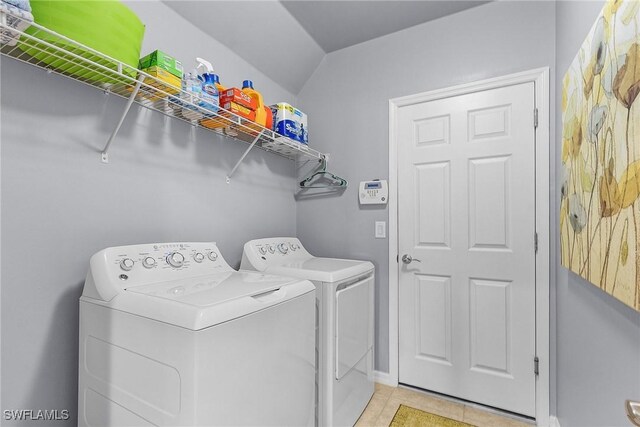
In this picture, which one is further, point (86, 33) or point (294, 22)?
point (294, 22)

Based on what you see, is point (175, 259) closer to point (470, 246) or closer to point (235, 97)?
point (235, 97)

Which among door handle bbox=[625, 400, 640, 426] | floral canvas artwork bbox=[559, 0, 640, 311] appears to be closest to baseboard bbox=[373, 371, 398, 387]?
floral canvas artwork bbox=[559, 0, 640, 311]

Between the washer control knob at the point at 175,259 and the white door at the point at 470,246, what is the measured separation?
4.87 ft

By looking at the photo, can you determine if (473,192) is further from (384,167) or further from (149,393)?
(149,393)

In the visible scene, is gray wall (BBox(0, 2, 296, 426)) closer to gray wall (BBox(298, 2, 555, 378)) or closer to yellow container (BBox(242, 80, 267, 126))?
yellow container (BBox(242, 80, 267, 126))

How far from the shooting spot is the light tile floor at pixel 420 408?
184 cm

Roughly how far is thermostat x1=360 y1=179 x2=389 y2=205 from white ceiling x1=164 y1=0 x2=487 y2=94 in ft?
3.60

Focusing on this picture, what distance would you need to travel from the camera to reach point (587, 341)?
49.9 inches

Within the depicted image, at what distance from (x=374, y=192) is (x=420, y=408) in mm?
1473

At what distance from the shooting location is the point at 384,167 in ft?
7.55

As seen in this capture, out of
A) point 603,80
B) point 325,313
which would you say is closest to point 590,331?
point 603,80

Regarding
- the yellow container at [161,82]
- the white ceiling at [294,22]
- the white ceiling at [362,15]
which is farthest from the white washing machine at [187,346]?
the white ceiling at [362,15]

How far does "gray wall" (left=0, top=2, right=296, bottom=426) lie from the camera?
1.10 metres

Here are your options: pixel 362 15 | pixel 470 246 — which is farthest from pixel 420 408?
pixel 362 15
